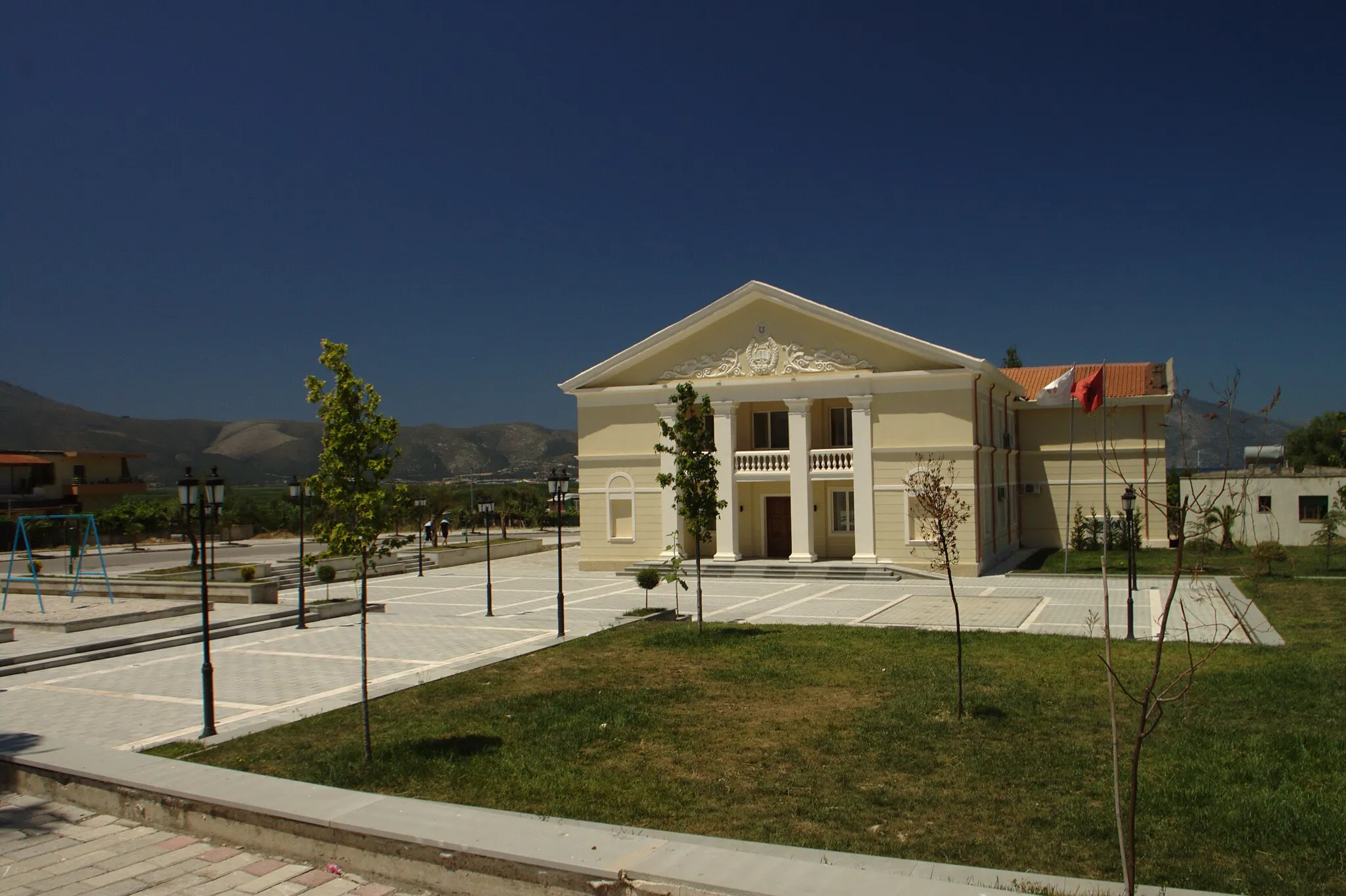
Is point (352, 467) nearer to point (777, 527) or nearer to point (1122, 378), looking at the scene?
point (777, 527)

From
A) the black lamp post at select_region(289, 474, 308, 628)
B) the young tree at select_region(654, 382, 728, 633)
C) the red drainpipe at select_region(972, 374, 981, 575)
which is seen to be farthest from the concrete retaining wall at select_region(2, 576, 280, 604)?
the red drainpipe at select_region(972, 374, 981, 575)

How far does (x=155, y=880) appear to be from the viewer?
6676 mm

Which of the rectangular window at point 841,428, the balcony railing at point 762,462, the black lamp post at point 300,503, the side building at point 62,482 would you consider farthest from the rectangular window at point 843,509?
the side building at point 62,482

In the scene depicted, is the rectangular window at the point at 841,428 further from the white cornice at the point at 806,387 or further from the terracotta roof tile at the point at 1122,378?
the terracotta roof tile at the point at 1122,378

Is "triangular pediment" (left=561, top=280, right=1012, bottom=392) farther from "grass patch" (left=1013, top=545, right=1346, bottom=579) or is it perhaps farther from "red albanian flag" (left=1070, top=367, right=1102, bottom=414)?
"grass patch" (left=1013, top=545, right=1346, bottom=579)

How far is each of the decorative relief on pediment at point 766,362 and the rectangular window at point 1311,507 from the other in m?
20.5

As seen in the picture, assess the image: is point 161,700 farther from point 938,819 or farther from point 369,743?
point 938,819

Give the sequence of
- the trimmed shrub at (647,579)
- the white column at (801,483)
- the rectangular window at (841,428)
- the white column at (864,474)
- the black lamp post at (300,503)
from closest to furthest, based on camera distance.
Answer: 1. the black lamp post at (300,503)
2. the trimmed shrub at (647,579)
3. the white column at (864,474)
4. the white column at (801,483)
5. the rectangular window at (841,428)

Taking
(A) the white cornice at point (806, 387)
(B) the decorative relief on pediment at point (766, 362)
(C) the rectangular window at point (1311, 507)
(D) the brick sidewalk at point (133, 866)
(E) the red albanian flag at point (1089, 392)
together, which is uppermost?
(B) the decorative relief on pediment at point (766, 362)

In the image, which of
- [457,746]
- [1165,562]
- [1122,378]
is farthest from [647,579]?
[1122,378]

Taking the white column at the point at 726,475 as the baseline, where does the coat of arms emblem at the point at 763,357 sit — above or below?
above

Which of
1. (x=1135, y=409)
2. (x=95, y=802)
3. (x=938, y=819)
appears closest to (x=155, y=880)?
(x=95, y=802)

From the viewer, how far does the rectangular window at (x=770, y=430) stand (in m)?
33.9

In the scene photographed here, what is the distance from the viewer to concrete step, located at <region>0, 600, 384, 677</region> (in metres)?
16.7
